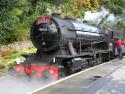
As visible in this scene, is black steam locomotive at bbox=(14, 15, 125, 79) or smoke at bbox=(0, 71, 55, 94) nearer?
smoke at bbox=(0, 71, 55, 94)

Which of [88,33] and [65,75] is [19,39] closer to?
[88,33]

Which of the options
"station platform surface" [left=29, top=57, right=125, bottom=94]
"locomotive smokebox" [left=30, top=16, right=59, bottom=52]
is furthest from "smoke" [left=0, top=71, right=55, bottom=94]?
"locomotive smokebox" [left=30, top=16, right=59, bottom=52]

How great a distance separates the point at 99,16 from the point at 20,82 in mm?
37193

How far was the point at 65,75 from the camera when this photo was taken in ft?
57.8

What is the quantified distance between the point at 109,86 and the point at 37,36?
14.8ft

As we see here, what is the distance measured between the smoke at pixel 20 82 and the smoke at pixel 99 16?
26.8m

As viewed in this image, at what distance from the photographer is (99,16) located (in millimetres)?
52312

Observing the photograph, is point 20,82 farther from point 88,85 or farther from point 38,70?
point 88,85

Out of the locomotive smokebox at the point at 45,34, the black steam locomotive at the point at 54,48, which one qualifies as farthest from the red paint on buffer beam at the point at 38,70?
the locomotive smokebox at the point at 45,34

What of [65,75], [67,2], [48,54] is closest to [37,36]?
[48,54]

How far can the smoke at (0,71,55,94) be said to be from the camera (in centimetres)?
1488

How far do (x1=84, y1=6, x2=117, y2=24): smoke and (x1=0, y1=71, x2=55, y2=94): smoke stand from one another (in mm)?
26801

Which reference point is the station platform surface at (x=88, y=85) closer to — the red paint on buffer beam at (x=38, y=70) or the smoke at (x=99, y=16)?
the red paint on buffer beam at (x=38, y=70)

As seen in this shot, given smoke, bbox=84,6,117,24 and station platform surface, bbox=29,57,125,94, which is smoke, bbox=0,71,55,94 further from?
smoke, bbox=84,6,117,24
